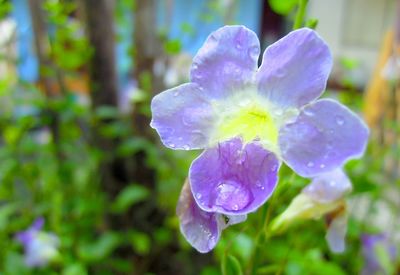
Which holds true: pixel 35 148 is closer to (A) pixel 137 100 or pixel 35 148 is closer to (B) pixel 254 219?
(A) pixel 137 100

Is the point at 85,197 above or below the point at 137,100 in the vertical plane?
below

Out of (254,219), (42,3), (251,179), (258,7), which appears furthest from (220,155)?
(258,7)

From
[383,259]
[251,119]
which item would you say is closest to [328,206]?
[251,119]

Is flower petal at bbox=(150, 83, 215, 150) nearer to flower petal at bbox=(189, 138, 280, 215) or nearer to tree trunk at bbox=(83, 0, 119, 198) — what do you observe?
flower petal at bbox=(189, 138, 280, 215)

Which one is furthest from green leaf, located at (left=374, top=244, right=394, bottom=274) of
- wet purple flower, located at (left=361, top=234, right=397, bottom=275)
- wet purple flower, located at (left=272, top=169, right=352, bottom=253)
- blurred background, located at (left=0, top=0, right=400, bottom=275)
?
wet purple flower, located at (left=272, top=169, right=352, bottom=253)

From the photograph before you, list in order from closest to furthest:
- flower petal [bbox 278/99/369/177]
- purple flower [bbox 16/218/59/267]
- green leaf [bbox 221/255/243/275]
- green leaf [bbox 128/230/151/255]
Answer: flower petal [bbox 278/99/369/177], green leaf [bbox 221/255/243/275], purple flower [bbox 16/218/59/267], green leaf [bbox 128/230/151/255]

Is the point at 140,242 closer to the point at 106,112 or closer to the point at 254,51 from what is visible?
the point at 106,112
